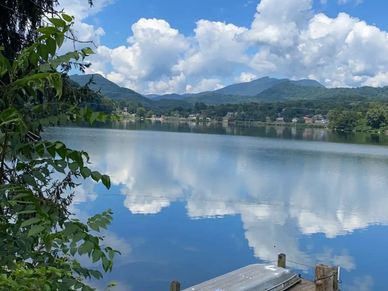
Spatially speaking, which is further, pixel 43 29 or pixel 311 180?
pixel 311 180

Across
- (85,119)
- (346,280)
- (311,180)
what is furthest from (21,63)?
(311,180)

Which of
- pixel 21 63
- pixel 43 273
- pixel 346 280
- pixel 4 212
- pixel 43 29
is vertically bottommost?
pixel 346 280

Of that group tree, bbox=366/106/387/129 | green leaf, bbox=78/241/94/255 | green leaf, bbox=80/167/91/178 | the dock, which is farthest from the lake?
A: tree, bbox=366/106/387/129

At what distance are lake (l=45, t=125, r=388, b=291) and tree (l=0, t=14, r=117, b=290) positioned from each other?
6541 millimetres

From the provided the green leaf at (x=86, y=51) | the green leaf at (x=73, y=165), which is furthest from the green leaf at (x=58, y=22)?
the green leaf at (x=73, y=165)

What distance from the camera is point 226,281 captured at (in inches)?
437

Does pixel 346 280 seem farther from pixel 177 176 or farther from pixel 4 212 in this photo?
pixel 177 176

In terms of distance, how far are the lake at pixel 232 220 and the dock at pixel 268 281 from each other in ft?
12.1

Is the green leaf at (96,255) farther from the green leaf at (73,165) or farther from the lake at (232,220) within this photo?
the lake at (232,220)

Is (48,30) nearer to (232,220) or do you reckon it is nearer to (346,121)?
(232,220)

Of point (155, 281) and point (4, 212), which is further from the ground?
point (4, 212)

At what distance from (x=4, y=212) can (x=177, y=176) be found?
3297 cm

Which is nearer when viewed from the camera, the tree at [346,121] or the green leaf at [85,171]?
the green leaf at [85,171]

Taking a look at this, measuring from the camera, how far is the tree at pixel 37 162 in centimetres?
165
